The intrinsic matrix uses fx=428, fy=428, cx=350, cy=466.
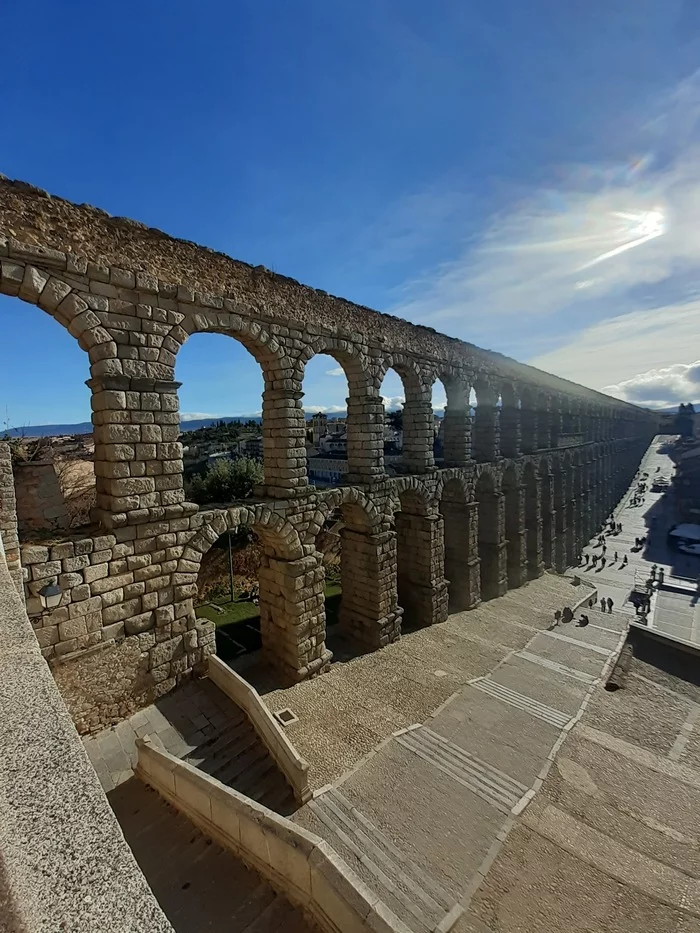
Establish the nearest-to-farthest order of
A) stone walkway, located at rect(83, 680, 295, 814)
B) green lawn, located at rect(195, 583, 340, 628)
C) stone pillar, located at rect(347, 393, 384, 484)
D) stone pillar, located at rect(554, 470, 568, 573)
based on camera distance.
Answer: stone walkway, located at rect(83, 680, 295, 814)
stone pillar, located at rect(347, 393, 384, 484)
green lawn, located at rect(195, 583, 340, 628)
stone pillar, located at rect(554, 470, 568, 573)

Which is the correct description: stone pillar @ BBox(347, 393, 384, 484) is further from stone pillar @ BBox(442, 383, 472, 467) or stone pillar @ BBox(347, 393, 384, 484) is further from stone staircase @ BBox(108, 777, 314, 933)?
stone staircase @ BBox(108, 777, 314, 933)

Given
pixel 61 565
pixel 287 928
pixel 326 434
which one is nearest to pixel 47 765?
pixel 287 928

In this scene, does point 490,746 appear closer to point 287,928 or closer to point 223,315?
point 287,928

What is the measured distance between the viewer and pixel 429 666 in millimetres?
12883

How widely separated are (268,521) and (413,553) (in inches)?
283

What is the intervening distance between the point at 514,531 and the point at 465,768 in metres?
15.1

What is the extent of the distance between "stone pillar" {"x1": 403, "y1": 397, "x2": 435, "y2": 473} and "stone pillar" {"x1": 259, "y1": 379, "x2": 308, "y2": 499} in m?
5.46

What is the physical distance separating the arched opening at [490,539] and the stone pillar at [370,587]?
7.46m

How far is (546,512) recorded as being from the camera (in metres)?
26.3

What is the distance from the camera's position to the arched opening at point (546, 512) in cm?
2530

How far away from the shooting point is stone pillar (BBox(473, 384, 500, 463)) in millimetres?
19438

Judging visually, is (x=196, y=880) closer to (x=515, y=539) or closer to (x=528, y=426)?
(x=515, y=539)

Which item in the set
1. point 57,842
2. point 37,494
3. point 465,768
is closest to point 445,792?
point 465,768

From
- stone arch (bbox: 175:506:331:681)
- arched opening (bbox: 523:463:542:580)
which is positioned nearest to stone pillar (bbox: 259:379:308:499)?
stone arch (bbox: 175:506:331:681)
